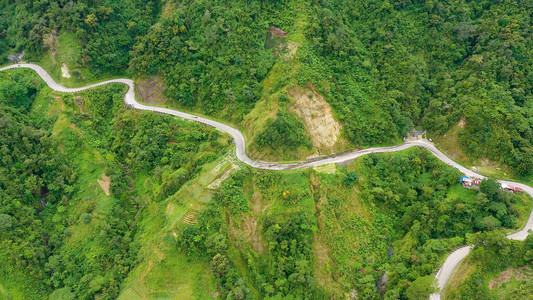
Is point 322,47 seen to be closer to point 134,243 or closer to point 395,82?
point 395,82

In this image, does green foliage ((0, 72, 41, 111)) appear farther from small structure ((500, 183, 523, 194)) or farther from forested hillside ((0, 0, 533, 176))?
small structure ((500, 183, 523, 194))

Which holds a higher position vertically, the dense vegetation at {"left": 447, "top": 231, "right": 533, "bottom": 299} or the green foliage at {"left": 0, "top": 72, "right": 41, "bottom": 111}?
the green foliage at {"left": 0, "top": 72, "right": 41, "bottom": 111}

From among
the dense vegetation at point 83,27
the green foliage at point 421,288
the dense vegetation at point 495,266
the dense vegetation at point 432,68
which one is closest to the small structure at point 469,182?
the dense vegetation at point 432,68

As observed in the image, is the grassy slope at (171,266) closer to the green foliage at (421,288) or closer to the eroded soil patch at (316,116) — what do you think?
the eroded soil patch at (316,116)

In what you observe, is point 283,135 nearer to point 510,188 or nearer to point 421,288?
point 421,288

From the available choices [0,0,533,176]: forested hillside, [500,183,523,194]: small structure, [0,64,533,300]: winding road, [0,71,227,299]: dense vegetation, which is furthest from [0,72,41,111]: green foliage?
[500,183,523,194]: small structure

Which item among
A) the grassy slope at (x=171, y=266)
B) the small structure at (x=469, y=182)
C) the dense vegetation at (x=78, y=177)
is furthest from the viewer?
the small structure at (x=469, y=182)

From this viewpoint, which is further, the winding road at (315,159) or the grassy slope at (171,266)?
the winding road at (315,159)
